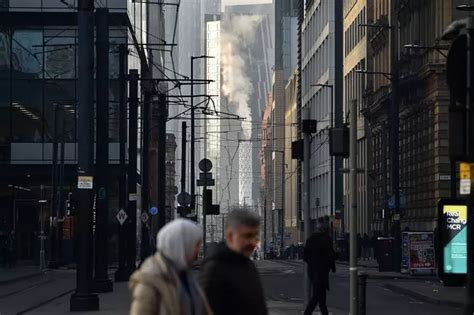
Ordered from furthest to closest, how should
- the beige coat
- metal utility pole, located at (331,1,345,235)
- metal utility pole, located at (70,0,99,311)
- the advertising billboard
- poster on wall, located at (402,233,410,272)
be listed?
metal utility pole, located at (331,1,345,235) < poster on wall, located at (402,233,410,272) < the advertising billboard < metal utility pole, located at (70,0,99,311) < the beige coat

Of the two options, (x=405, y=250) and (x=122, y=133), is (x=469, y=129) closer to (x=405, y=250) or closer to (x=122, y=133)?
(x=122, y=133)

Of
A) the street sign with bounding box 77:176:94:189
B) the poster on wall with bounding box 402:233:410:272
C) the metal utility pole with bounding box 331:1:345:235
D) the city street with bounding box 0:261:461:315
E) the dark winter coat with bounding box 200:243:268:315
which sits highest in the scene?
the metal utility pole with bounding box 331:1:345:235

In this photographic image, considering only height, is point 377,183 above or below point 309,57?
below

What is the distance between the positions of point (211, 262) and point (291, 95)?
139212 mm

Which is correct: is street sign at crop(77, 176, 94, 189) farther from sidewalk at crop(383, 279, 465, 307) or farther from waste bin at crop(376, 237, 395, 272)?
waste bin at crop(376, 237, 395, 272)

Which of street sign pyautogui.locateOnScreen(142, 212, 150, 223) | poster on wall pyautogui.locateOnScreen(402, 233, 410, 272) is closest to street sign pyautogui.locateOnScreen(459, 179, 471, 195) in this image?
poster on wall pyautogui.locateOnScreen(402, 233, 410, 272)

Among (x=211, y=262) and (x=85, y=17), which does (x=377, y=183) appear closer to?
(x=85, y=17)

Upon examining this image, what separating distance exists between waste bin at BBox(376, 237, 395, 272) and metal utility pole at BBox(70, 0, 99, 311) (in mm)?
23174

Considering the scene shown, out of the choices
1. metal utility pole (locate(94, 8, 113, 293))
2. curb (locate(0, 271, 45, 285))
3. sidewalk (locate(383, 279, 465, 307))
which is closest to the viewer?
sidewalk (locate(383, 279, 465, 307))

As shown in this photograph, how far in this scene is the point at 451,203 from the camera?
88.7ft

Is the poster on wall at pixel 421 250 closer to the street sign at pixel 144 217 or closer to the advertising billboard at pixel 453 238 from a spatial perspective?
the street sign at pixel 144 217

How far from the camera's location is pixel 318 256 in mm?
18109

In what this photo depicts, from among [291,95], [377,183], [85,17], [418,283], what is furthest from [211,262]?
[291,95]

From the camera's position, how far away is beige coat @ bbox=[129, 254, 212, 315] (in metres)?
5.77
